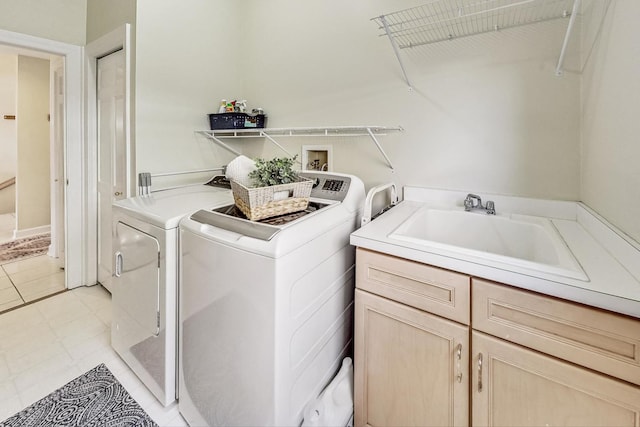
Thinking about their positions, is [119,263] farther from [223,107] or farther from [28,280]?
[28,280]

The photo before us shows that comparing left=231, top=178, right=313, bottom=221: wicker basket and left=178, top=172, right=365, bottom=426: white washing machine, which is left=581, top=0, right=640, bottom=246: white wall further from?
left=231, top=178, right=313, bottom=221: wicker basket

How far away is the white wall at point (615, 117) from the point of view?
0.89 metres

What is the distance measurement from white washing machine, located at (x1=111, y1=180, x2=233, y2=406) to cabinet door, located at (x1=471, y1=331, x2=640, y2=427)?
4.27 ft

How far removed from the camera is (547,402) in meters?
0.83

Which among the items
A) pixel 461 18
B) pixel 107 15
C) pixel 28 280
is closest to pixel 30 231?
pixel 28 280

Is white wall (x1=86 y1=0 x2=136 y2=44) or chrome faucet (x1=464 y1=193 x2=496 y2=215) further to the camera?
white wall (x1=86 y1=0 x2=136 y2=44)

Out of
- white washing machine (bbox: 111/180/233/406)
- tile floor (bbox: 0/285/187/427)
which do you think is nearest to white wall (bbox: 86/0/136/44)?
white washing machine (bbox: 111/180/233/406)

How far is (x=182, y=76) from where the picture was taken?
2219 millimetres

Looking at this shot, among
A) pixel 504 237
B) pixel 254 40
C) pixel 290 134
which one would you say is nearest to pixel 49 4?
pixel 254 40

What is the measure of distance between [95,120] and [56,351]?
190 centimetres

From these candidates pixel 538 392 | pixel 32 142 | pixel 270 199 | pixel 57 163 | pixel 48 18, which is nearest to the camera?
pixel 538 392

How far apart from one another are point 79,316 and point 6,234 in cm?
353

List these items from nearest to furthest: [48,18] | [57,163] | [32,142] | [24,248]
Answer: [48,18] < [57,163] < [24,248] < [32,142]

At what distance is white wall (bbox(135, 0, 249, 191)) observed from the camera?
200 cm
